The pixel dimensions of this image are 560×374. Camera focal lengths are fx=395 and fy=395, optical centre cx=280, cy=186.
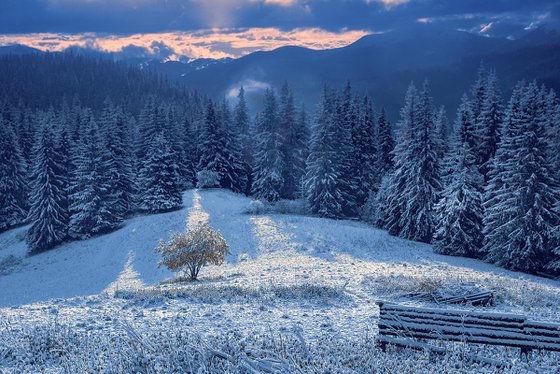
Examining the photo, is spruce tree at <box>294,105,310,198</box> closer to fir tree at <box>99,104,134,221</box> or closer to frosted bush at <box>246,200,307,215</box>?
frosted bush at <box>246,200,307,215</box>

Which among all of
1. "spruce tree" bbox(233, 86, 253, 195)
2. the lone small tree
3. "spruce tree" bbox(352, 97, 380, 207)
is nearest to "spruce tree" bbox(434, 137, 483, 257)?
"spruce tree" bbox(352, 97, 380, 207)

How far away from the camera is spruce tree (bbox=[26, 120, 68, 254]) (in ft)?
130

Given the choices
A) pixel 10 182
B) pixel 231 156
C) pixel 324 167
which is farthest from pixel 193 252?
pixel 10 182

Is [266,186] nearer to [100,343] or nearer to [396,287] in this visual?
[396,287]

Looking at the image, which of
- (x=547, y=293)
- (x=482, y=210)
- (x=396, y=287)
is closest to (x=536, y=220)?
(x=482, y=210)

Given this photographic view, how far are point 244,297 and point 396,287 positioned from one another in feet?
20.4

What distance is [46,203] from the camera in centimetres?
4025

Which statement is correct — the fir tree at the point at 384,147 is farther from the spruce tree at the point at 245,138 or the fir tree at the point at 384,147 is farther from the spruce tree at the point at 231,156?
the spruce tree at the point at 245,138

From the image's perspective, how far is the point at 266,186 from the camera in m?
50.0

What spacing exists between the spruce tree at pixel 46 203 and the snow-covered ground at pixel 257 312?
930 centimetres

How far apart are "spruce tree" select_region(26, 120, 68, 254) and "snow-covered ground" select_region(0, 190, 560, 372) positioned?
930 cm

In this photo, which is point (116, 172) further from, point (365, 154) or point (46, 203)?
point (365, 154)

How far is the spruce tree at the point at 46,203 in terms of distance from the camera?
39.6 metres

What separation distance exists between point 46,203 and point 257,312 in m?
36.2
